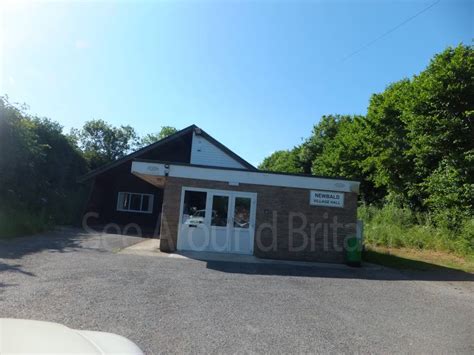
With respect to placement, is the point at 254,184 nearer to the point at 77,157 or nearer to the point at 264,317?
the point at 264,317

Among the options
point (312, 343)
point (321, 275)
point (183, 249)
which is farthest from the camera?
point (183, 249)

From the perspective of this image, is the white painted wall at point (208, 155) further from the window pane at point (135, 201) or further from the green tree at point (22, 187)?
the green tree at point (22, 187)

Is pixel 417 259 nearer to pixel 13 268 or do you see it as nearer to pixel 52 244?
pixel 52 244

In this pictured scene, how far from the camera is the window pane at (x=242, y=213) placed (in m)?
14.5

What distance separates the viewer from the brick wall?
568 inches

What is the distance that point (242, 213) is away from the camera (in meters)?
14.5

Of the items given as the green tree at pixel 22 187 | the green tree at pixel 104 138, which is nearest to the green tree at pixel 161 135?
the green tree at pixel 104 138

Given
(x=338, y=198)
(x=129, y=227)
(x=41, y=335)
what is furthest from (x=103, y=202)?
(x=41, y=335)

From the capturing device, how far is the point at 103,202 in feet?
83.8

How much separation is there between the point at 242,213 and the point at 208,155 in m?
9.14

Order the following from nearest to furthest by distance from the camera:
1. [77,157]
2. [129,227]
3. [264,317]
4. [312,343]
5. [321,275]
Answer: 1. [312,343]
2. [264,317]
3. [321,275]
4. [129,227]
5. [77,157]

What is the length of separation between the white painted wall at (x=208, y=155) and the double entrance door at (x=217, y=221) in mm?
8526

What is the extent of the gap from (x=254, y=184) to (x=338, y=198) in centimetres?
314

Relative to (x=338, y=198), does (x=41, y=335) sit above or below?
below
